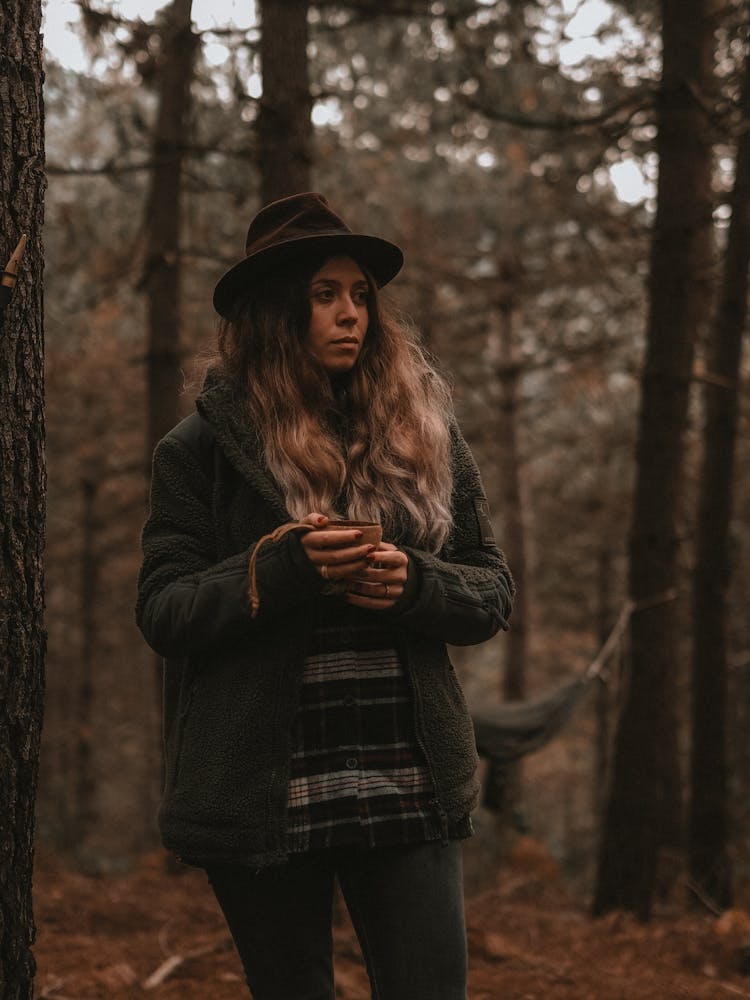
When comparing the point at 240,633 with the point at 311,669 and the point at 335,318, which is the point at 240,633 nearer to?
the point at 311,669

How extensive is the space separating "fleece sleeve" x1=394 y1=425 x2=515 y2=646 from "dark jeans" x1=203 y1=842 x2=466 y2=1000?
0.46 meters

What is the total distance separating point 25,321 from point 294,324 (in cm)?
61

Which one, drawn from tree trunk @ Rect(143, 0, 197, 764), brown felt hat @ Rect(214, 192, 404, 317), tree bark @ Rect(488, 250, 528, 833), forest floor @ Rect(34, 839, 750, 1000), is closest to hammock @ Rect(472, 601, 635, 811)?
forest floor @ Rect(34, 839, 750, 1000)

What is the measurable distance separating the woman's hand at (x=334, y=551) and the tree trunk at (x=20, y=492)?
2.31 feet

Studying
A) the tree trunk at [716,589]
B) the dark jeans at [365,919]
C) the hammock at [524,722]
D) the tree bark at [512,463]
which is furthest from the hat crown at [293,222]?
the tree bark at [512,463]

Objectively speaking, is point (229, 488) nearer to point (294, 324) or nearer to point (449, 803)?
point (294, 324)

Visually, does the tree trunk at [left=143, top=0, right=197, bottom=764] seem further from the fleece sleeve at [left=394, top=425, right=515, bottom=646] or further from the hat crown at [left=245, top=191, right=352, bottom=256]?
the fleece sleeve at [left=394, top=425, right=515, bottom=646]

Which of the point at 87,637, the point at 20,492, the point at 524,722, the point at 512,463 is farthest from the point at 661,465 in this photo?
the point at 87,637

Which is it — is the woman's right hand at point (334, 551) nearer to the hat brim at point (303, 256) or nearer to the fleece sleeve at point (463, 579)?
the fleece sleeve at point (463, 579)

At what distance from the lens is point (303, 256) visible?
2.45m

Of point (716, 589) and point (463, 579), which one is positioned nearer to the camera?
point (463, 579)

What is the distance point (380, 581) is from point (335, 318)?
0.68 metres

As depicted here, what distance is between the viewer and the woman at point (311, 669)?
80.9 inches

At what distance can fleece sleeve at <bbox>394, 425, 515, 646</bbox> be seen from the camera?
2.15 m
